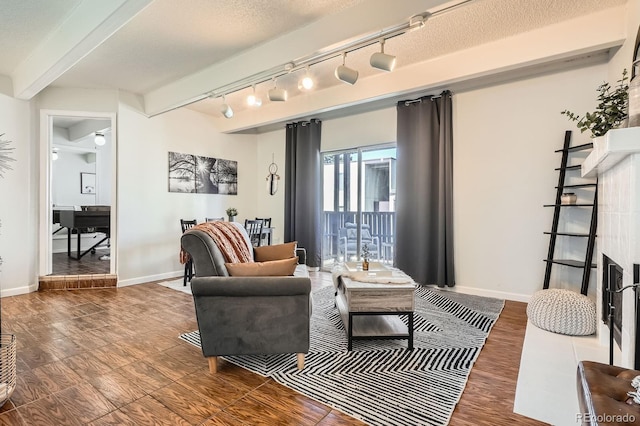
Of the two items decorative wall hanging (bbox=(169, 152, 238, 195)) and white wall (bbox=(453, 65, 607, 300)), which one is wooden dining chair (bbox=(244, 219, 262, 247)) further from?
white wall (bbox=(453, 65, 607, 300))

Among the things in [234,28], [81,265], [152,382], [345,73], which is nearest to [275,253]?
[152,382]

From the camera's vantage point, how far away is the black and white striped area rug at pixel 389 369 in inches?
66.8

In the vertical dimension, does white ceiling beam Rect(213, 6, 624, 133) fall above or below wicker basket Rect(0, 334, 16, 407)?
above

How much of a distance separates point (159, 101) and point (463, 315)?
181 inches

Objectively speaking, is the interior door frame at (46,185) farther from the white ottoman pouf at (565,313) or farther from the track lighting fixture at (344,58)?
the white ottoman pouf at (565,313)

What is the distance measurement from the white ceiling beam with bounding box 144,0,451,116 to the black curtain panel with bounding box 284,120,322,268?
1.94 metres

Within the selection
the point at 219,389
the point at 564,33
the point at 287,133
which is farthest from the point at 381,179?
the point at 219,389

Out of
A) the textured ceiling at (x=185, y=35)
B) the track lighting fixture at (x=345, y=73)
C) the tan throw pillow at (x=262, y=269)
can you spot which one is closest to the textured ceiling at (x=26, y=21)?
the textured ceiling at (x=185, y=35)

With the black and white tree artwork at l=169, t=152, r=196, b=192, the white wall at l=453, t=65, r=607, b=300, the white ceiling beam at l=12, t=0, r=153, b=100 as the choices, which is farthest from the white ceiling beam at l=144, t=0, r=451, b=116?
the white wall at l=453, t=65, r=607, b=300

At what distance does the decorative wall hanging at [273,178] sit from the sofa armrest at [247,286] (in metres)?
4.08

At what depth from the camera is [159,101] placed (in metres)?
4.32

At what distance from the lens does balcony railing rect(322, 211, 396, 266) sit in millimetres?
4777

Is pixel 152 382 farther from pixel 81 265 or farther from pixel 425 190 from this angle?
pixel 81 265

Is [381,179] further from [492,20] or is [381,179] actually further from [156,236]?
[156,236]
